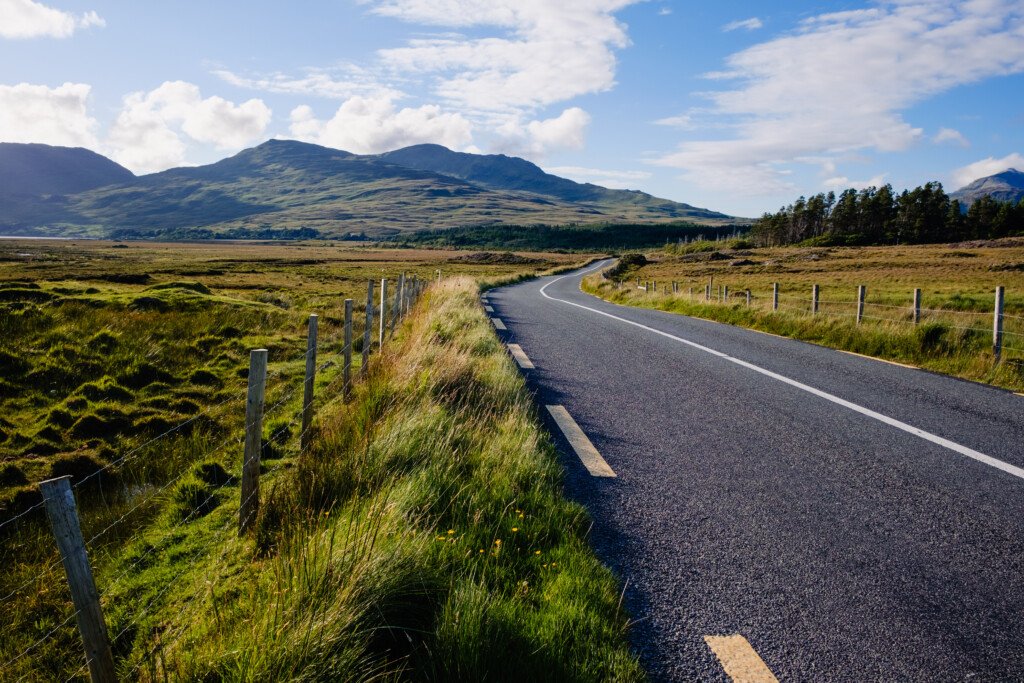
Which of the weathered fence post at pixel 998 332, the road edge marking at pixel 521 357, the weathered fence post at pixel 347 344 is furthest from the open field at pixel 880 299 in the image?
the weathered fence post at pixel 347 344

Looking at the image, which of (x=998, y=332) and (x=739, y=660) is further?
(x=998, y=332)

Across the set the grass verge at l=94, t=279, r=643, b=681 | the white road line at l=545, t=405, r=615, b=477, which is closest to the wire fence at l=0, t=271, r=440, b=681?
the grass verge at l=94, t=279, r=643, b=681

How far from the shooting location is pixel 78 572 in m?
2.29

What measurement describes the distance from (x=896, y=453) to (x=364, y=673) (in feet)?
15.7

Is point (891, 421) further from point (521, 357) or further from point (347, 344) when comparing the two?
point (347, 344)

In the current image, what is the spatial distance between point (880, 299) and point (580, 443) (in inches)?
1271

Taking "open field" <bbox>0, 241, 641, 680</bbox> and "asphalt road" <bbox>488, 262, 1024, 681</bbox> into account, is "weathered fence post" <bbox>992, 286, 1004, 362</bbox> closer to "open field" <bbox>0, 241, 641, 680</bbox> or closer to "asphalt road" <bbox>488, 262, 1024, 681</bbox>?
"asphalt road" <bbox>488, 262, 1024, 681</bbox>

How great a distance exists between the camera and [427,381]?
649cm

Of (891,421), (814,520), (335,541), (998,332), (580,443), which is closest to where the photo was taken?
(335,541)

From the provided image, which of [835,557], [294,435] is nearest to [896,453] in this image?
[835,557]

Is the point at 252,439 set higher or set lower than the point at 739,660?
higher

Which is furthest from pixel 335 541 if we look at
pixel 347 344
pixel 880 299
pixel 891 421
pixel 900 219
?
pixel 900 219

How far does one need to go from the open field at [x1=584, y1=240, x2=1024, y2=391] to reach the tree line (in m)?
23.7

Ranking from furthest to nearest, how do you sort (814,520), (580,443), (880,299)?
(880,299) → (580,443) → (814,520)
